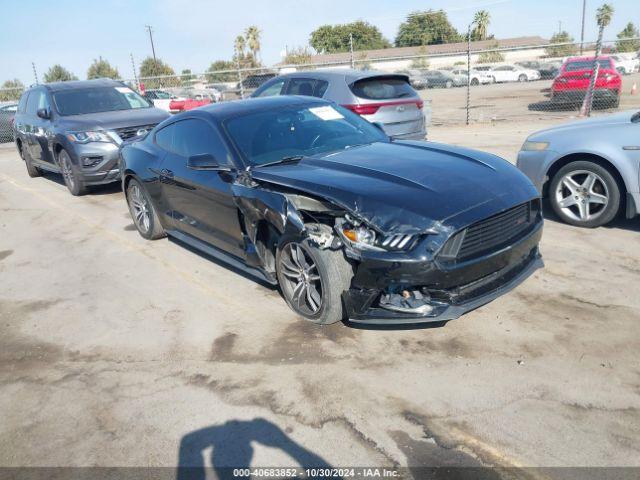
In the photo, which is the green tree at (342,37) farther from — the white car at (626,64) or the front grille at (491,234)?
the front grille at (491,234)

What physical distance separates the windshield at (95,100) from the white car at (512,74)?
122ft

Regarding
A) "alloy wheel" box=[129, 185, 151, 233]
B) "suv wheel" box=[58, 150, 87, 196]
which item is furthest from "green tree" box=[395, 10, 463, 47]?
"alloy wheel" box=[129, 185, 151, 233]

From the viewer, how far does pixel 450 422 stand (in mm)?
2850

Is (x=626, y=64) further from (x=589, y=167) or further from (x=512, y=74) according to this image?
(x=589, y=167)

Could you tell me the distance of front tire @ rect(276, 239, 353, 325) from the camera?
3559 millimetres

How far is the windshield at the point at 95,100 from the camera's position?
9.18 metres

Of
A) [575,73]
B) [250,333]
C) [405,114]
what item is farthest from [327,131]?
[575,73]

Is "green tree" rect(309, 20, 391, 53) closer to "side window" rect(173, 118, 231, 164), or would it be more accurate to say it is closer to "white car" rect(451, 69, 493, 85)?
"white car" rect(451, 69, 493, 85)

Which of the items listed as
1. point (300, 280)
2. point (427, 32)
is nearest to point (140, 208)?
point (300, 280)

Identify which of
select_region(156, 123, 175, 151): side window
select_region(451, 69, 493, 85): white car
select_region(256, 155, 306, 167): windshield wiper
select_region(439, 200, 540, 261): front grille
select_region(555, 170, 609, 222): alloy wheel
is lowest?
select_region(451, 69, 493, 85): white car

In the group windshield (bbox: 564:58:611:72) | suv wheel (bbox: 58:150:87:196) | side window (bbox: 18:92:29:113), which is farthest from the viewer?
windshield (bbox: 564:58:611:72)

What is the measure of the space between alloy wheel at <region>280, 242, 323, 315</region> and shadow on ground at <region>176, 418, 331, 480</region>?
1.09 meters

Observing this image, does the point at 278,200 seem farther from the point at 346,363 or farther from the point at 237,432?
the point at 237,432

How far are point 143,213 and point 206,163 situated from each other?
86.9 inches
